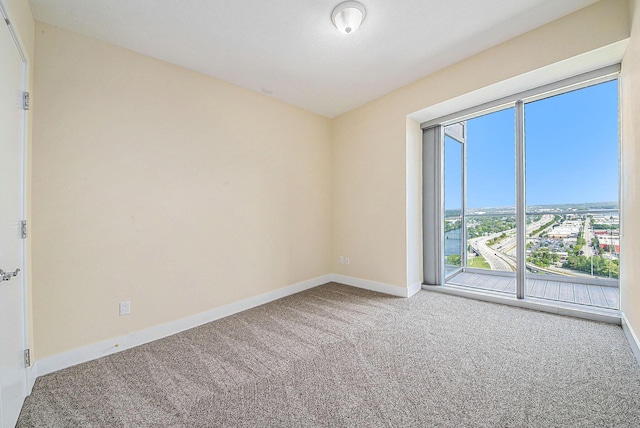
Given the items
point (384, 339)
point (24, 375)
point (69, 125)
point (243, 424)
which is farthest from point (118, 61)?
point (384, 339)

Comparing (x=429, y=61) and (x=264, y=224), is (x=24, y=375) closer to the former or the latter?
(x=264, y=224)

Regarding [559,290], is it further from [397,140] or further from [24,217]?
[24,217]

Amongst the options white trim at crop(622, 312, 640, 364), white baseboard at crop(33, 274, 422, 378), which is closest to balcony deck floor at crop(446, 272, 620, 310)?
white trim at crop(622, 312, 640, 364)

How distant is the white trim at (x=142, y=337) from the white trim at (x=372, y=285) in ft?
3.45

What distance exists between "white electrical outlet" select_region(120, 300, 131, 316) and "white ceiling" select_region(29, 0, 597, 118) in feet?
7.70

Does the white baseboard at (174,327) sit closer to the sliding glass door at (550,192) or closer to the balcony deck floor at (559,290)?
the balcony deck floor at (559,290)

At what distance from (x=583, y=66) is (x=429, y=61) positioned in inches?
54.0

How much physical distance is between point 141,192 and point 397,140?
10.0ft

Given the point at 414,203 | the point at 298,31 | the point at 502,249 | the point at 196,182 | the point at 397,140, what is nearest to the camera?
the point at 298,31

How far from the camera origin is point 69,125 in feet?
6.87

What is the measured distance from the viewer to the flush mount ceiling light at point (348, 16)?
1.99 metres

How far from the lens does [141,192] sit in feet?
7.93

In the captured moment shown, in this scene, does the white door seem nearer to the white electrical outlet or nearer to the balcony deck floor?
the white electrical outlet

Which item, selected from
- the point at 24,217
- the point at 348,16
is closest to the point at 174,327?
the point at 24,217
